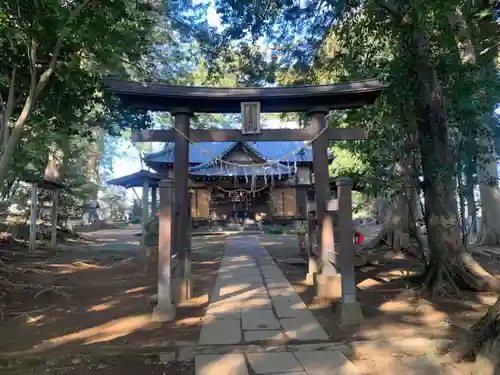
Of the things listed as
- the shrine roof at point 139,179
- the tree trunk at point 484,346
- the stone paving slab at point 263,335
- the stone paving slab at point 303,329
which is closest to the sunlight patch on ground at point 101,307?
the stone paving slab at point 263,335

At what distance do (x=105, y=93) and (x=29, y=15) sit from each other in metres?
2.87

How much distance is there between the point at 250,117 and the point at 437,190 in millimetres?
3729

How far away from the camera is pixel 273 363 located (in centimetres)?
384

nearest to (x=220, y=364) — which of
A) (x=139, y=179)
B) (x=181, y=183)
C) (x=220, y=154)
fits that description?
(x=181, y=183)

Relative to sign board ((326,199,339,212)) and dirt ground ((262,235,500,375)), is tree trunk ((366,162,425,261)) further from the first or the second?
sign board ((326,199,339,212))

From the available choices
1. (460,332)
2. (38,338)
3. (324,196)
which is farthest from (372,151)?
(38,338)

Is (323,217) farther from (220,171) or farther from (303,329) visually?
(220,171)

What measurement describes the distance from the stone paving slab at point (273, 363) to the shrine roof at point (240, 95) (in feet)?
14.2

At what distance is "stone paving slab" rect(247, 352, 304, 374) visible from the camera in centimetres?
367

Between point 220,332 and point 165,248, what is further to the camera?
point 165,248

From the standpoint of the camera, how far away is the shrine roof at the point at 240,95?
253 inches

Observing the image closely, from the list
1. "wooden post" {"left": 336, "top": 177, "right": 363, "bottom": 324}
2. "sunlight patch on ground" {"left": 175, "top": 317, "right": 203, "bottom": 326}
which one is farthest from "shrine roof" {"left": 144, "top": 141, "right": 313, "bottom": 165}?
"sunlight patch on ground" {"left": 175, "top": 317, "right": 203, "bottom": 326}

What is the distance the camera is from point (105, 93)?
830 centimetres

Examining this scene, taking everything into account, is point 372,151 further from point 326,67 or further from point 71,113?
point 71,113
